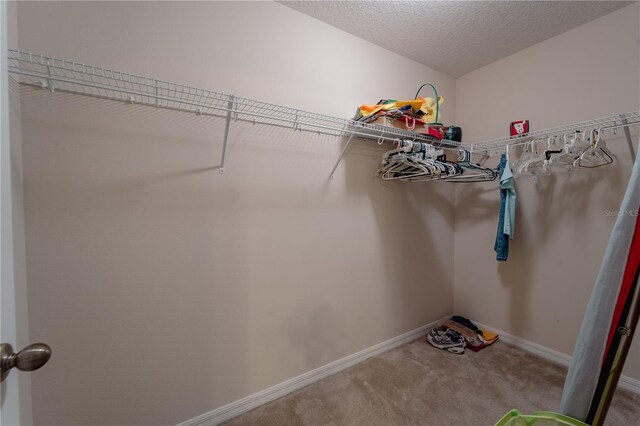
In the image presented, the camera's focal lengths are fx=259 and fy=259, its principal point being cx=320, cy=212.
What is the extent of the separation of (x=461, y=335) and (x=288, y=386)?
1517mm

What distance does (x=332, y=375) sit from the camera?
5.96 ft

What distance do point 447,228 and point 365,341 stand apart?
132 cm

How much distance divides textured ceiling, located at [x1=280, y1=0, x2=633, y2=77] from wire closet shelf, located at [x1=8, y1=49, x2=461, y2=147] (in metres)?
0.71

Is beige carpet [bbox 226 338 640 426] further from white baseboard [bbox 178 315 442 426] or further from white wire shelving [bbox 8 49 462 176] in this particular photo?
white wire shelving [bbox 8 49 462 176]

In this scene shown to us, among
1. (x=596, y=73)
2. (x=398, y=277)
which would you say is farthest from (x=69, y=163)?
(x=596, y=73)

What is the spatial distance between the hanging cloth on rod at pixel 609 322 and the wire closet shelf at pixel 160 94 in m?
1.22

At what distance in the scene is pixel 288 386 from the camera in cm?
165

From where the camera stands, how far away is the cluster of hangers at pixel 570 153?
1.54 m

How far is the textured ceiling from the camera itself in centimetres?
162

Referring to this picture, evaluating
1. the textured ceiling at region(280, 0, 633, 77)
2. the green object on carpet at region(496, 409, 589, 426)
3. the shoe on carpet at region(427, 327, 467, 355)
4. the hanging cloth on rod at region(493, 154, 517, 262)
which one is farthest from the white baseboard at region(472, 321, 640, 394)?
the textured ceiling at region(280, 0, 633, 77)

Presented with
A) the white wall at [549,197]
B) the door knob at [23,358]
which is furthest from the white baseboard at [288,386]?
the door knob at [23,358]

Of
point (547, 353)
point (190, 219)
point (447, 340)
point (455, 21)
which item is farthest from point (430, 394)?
point (455, 21)

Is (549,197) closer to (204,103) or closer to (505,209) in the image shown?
(505,209)

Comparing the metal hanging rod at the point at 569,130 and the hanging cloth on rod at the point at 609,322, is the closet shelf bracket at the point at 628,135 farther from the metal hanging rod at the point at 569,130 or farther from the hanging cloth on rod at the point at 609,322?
the hanging cloth on rod at the point at 609,322
